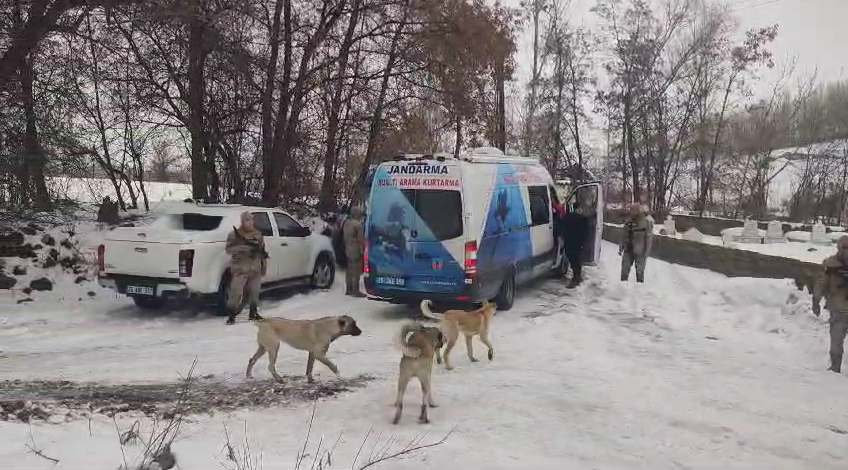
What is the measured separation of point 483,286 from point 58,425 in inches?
240

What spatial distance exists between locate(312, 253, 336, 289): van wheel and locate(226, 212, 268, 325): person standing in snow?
9.07 feet

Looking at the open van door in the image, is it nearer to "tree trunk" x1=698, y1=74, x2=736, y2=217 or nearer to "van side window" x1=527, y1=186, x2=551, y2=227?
"van side window" x1=527, y1=186, x2=551, y2=227

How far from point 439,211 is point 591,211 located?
4156 millimetres

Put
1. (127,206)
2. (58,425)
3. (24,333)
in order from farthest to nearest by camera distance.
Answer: (127,206) < (24,333) < (58,425)

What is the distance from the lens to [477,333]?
7.65 m

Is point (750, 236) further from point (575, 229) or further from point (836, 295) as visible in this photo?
point (836, 295)

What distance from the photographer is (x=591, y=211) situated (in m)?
12.7

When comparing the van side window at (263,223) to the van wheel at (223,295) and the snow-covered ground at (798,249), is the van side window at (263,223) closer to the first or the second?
the van wheel at (223,295)

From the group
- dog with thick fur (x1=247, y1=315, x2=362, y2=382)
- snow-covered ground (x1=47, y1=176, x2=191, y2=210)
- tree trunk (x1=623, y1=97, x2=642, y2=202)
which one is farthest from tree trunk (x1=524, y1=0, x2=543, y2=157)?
dog with thick fur (x1=247, y1=315, x2=362, y2=382)

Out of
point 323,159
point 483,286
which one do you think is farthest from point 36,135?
point 483,286

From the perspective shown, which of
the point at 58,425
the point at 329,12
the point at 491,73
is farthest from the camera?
the point at 491,73

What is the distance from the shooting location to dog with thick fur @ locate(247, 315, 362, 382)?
21.5 feet

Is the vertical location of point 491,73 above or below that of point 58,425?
Answer: above

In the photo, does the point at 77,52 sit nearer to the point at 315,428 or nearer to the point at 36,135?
the point at 36,135
